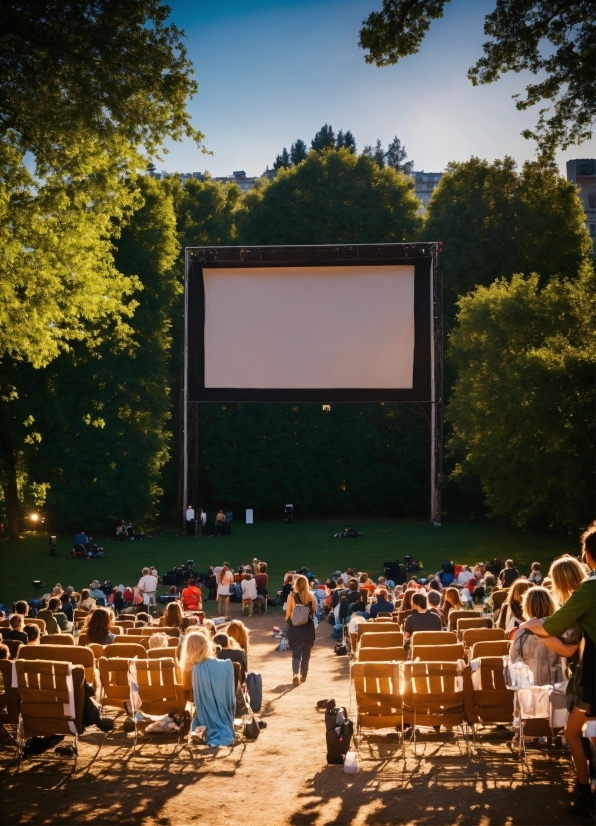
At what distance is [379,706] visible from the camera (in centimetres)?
611

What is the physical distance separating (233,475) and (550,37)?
27.9 m

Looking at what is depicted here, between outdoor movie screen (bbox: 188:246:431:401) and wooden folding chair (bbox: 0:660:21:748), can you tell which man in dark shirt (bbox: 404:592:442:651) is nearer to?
wooden folding chair (bbox: 0:660:21:748)

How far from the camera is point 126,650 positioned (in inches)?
A: 269

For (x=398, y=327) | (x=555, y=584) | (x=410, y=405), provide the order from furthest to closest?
(x=410, y=405), (x=398, y=327), (x=555, y=584)

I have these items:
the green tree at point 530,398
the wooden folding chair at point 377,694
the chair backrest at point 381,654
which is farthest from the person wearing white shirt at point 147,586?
the green tree at point 530,398

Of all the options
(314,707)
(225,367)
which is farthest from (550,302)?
(314,707)

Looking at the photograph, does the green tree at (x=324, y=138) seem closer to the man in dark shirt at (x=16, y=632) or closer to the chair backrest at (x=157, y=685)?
the man in dark shirt at (x=16, y=632)

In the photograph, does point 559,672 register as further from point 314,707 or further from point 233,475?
point 233,475

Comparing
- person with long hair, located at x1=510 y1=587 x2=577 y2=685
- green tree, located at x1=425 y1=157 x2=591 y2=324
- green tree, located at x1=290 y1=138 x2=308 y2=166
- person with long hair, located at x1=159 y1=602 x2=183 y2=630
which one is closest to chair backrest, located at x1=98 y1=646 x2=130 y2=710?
person with long hair, located at x1=159 y1=602 x2=183 y2=630

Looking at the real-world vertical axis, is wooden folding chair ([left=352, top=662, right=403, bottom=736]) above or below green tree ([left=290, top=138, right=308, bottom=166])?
below

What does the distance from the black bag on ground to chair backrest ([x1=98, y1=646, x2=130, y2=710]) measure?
1584mm

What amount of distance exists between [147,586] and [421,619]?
850 centimetres

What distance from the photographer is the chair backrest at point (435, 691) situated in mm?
5934

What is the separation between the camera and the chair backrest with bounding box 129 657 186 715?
20.3 ft
